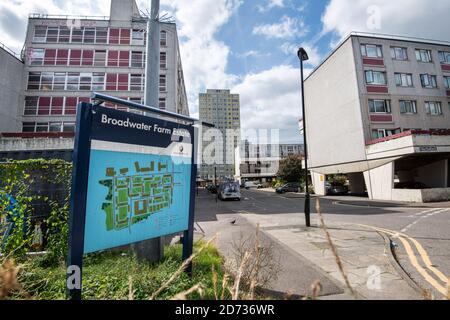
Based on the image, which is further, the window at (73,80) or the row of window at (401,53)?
the window at (73,80)

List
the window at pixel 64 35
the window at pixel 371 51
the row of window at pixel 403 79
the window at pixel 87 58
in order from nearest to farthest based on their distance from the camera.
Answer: the row of window at pixel 403 79
the window at pixel 371 51
the window at pixel 87 58
the window at pixel 64 35

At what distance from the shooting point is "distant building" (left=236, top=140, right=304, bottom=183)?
92.3m

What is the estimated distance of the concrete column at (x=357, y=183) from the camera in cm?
2997

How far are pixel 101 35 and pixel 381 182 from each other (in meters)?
37.8

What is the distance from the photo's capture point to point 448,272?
15.9 ft

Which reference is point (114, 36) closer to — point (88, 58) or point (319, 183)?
point (88, 58)

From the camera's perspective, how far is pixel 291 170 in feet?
152

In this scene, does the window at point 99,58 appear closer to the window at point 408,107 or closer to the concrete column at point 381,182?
the concrete column at point 381,182

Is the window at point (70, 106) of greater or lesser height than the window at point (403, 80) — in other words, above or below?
below

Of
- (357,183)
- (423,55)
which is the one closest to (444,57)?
(423,55)

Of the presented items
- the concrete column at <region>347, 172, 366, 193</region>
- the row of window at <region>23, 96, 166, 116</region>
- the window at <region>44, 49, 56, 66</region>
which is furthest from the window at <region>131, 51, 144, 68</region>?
the concrete column at <region>347, 172, 366, 193</region>

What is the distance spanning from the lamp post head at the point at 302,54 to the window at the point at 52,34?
33678mm

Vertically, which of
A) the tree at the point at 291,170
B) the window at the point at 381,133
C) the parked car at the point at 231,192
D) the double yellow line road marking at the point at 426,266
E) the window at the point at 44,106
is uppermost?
the window at the point at 44,106

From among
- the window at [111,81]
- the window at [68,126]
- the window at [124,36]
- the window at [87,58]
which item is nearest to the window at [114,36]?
the window at [124,36]
